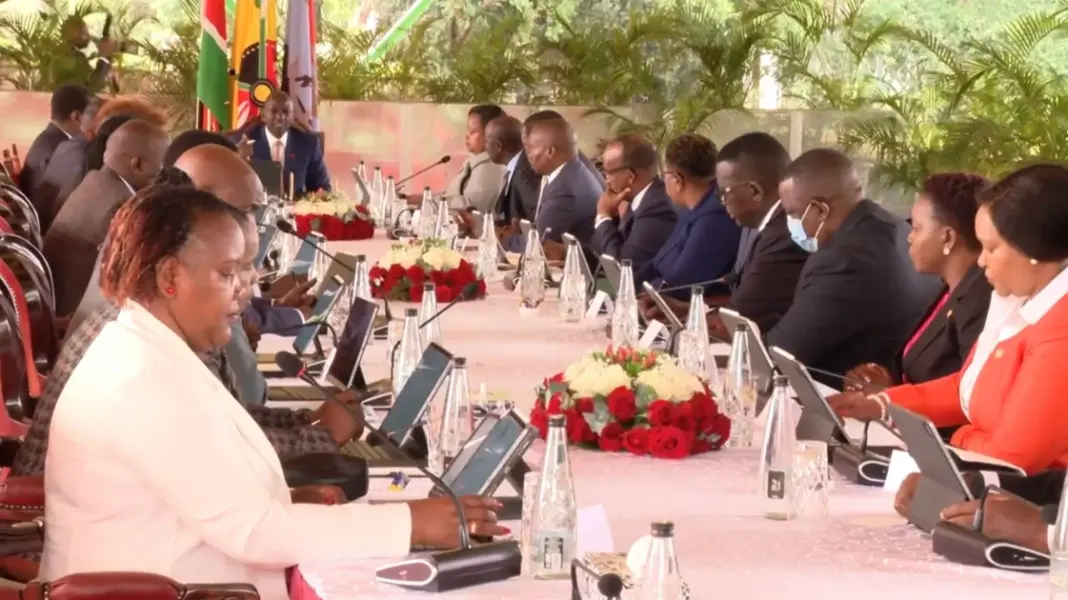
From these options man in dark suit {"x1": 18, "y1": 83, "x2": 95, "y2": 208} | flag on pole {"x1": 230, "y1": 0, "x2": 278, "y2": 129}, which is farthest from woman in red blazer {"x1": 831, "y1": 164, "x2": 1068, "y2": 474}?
flag on pole {"x1": 230, "y1": 0, "x2": 278, "y2": 129}

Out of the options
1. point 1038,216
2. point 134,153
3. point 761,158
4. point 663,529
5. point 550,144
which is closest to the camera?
point 663,529

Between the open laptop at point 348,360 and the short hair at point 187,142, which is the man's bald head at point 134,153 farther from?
the open laptop at point 348,360

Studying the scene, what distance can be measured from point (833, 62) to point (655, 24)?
4.14ft

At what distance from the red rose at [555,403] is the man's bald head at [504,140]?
20.2 ft

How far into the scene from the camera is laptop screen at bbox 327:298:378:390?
3691mm

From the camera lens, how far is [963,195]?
4.02 meters

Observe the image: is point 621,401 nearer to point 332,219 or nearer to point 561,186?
point 332,219

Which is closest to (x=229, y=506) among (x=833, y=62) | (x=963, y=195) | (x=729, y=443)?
(x=729, y=443)

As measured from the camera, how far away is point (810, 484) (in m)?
2.64

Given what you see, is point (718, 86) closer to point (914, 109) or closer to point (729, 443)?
point (914, 109)

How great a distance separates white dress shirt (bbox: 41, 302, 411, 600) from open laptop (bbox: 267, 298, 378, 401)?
4.33 ft

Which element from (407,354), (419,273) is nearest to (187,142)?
(419,273)

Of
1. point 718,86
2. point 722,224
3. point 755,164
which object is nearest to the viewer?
point 755,164

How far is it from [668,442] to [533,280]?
233 cm
